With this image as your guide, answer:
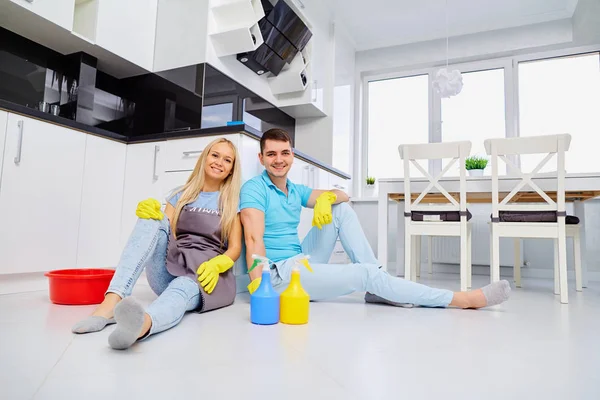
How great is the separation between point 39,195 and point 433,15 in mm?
4146

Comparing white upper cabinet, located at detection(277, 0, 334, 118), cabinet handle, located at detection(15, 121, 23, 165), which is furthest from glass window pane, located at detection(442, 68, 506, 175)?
cabinet handle, located at detection(15, 121, 23, 165)

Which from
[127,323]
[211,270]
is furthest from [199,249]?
[127,323]

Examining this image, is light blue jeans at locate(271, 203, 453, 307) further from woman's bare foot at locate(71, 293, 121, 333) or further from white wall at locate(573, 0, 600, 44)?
white wall at locate(573, 0, 600, 44)

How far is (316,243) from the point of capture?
1932 mm

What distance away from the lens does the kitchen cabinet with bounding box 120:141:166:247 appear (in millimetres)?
2475

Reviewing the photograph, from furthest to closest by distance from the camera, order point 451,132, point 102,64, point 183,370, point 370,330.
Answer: point 451,132
point 102,64
point 370,330
point 183,370

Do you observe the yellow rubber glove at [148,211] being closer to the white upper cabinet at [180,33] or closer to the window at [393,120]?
the white upper cabinet at [180,33]

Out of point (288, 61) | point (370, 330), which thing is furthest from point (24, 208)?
point (288, 61)

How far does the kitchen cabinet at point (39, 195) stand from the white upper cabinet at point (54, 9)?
65 centimetres

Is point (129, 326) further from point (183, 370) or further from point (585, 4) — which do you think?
point (585, 4)

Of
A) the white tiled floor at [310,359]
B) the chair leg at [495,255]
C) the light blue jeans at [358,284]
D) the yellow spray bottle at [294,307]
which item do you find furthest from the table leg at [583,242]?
the yellow spray bottle at [294,307]

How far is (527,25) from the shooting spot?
4445 millimetres

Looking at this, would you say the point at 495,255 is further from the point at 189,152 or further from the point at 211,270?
the point at 189,152

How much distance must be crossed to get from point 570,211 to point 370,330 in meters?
3.36
